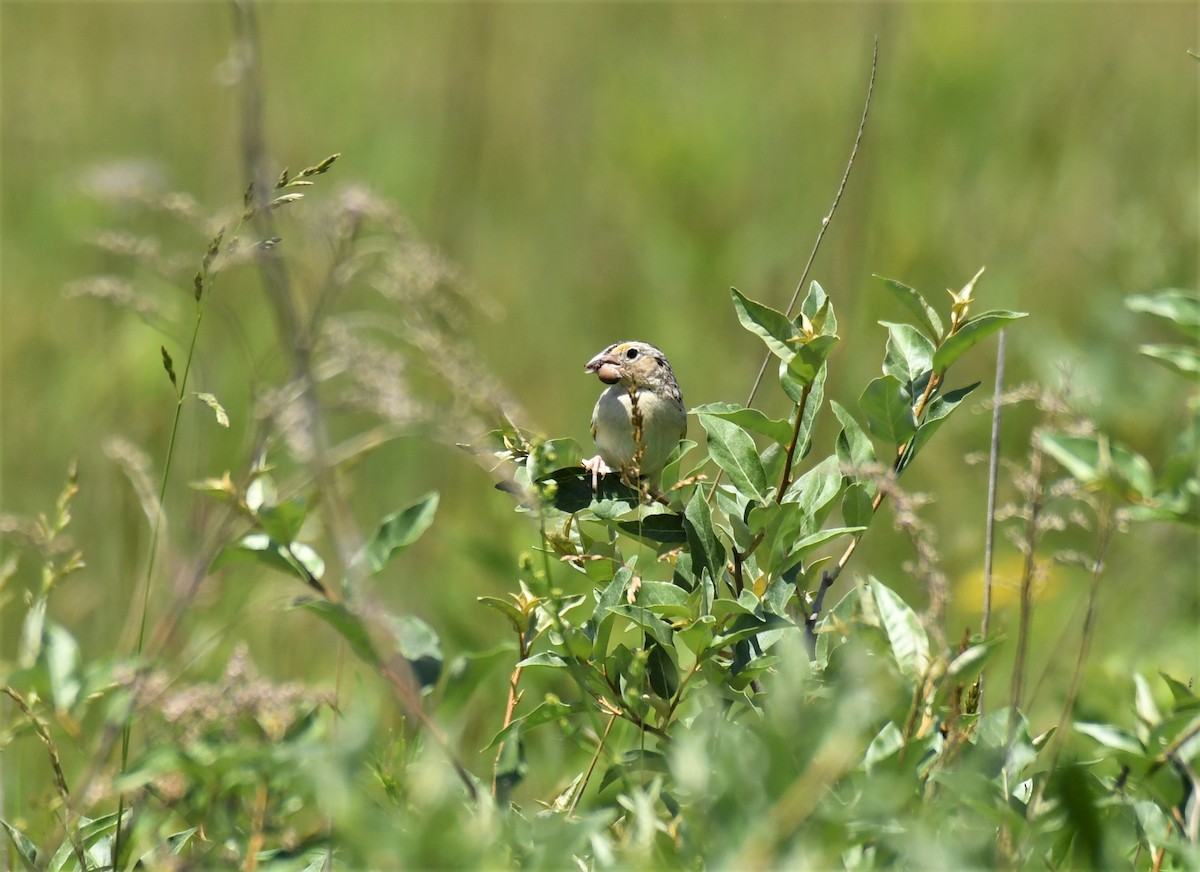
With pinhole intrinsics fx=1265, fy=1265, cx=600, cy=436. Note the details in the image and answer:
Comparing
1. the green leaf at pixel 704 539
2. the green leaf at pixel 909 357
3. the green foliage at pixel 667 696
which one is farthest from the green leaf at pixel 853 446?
the green leaf at pixel 704 539

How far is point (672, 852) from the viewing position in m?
1.37

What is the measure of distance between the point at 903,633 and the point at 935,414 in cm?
37

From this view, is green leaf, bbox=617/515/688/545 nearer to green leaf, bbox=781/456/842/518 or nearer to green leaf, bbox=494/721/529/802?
green leaf, bbox=781/456/842/518

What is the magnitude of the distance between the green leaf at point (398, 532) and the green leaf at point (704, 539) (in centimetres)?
38

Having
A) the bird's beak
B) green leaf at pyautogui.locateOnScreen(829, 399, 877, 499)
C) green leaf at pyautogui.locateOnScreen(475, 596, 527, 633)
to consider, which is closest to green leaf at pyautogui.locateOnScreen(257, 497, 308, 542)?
green leaf at pyautogui.locateOnScreen(475, 596, 527, 633)

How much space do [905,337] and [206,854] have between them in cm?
125

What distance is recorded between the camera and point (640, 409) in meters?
2.73

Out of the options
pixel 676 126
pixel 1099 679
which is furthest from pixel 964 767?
pixel 676 126

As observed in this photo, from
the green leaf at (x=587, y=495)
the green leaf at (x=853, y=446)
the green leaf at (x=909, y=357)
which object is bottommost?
the green leaf at (x=587, y=495)

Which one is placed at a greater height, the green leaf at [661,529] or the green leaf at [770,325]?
the green leaf at [770,325]

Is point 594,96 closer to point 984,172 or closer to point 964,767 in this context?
point 984,172

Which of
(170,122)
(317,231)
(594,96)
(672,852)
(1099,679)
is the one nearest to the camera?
(672,852)

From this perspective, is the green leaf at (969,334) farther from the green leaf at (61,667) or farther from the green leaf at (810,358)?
the green leaf at (61,667)

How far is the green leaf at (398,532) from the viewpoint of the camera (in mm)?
1749
